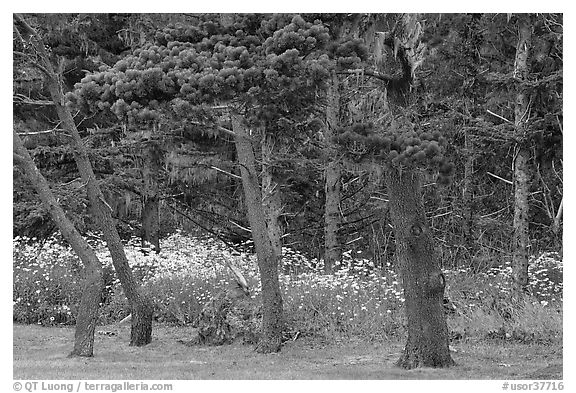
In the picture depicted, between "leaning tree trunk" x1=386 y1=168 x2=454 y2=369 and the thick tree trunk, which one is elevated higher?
the thick tree trunk

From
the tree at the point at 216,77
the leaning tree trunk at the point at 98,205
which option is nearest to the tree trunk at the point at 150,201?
the leaning tree trunk at the point at 98,205

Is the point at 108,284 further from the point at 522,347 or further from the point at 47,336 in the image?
the point at 522,347

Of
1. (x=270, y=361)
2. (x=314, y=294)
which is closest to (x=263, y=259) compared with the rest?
(x=270, y=361)

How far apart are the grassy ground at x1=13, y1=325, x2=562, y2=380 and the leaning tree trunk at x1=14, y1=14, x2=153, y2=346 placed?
1.44 ft

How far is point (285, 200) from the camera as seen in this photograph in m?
18.8

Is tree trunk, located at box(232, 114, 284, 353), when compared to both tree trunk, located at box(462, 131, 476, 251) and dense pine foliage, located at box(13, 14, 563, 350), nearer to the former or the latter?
dense pine foliage, located at box(13, 14, 563, 350)

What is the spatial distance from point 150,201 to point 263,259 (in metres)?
7.99

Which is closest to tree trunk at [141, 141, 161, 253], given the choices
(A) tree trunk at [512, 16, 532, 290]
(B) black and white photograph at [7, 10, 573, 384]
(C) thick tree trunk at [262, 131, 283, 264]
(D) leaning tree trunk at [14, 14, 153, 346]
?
(B) black and white photograph at [7, 10, 573, 384]

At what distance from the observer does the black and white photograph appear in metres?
8.81

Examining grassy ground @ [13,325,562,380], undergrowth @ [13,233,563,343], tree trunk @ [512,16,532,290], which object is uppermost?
tree trunk @ [512,16,532,290]

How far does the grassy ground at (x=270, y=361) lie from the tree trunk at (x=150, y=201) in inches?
229

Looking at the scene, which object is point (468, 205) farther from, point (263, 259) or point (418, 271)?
point (418, 271)

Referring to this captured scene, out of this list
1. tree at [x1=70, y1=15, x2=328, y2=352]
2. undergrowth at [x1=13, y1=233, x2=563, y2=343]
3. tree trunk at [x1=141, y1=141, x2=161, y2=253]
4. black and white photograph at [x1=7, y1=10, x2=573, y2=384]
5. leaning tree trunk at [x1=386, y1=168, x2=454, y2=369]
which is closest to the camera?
tree at [x1=70, y1=15, x2=328, y2=352]

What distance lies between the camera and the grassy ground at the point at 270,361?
30.8 feet
